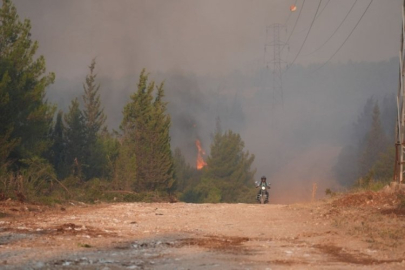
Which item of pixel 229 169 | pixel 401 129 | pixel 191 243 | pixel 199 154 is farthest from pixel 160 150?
pixel 199 154

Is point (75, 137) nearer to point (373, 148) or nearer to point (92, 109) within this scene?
point (92, 109)

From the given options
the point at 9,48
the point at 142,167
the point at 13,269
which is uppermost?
the point at 9,48

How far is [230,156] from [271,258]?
8847 centimetres

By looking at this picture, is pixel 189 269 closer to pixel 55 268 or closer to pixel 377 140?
pixel 55 268

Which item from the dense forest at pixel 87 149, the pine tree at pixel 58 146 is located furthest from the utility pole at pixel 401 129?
the pine tree at pixel 58 146

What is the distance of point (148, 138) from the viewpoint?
53406 mm

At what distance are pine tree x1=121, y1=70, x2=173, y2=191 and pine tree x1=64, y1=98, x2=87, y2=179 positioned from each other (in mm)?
4078

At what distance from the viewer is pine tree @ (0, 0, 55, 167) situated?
28547 mm

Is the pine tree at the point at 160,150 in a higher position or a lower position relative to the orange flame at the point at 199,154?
lower

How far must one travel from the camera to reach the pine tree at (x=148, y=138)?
174ft

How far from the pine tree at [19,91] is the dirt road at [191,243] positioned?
13.8 m

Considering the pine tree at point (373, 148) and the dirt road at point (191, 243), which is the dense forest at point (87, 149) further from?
the pine tree at point (373, 148)

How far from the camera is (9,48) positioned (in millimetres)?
32656

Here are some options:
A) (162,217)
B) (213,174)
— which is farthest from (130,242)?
(213,174)
